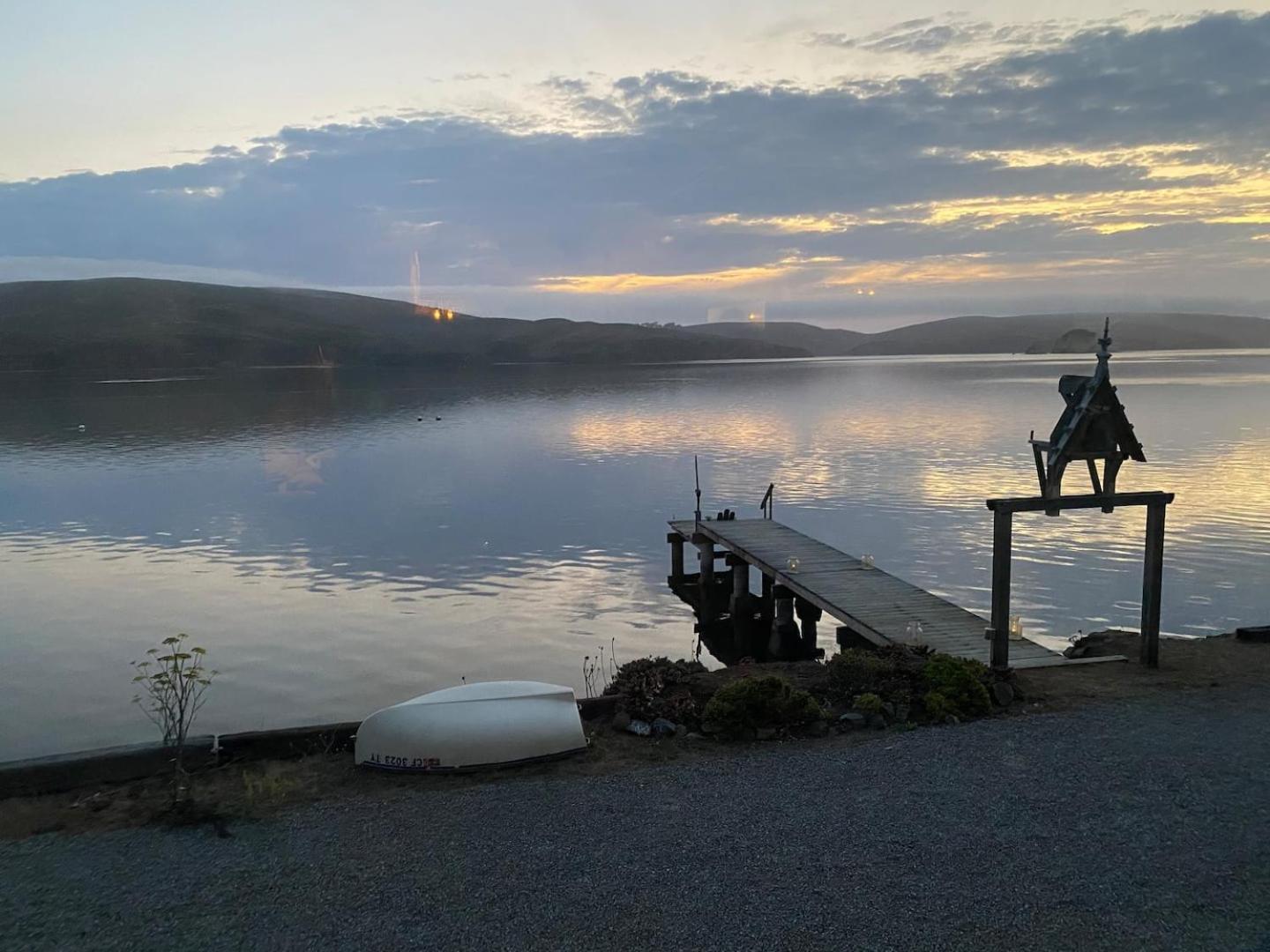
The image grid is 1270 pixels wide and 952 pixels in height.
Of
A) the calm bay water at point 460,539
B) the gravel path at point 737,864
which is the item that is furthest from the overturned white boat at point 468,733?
the calm bay water at point 460,539

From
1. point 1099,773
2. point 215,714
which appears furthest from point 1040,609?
point 215,714

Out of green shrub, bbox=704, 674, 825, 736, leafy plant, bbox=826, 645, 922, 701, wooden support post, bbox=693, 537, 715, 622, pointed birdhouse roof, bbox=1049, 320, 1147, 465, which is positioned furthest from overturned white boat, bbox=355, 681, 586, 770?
wooden support post, bbox=693, 537, 715, 622

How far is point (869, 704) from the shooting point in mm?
9648

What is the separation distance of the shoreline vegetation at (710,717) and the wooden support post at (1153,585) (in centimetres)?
31

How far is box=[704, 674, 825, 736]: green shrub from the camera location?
9.28m

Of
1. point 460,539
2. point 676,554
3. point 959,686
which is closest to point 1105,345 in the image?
point 959,686

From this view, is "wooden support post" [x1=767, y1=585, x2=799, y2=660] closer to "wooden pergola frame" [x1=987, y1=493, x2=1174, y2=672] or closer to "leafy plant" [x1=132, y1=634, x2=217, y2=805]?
"wooden pergola frame" [x1=987, y1=493, x2=1174, y2=672]

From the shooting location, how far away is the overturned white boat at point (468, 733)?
8.62 meters

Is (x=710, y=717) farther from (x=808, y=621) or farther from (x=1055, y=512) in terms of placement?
(x=808, y=621)

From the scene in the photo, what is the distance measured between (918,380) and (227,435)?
100104 millimetres

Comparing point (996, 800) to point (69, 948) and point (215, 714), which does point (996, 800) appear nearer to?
point (69, 948)

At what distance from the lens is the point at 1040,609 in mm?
20000

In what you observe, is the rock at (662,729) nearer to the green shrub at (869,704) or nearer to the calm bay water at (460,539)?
the green shrub at (869,704)

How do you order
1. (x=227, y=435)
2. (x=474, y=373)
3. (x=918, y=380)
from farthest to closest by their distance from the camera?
(x=474, y=373), (x=918, y=380), (x=227, y=435)
